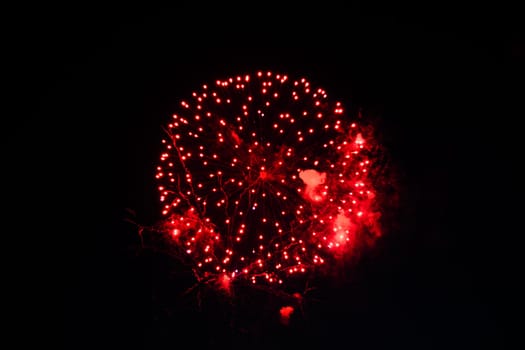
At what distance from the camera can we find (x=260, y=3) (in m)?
3.93

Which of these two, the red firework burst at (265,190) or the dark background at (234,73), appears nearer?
the dark background at (234,73)

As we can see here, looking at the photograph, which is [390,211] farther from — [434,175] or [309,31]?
[309,31]

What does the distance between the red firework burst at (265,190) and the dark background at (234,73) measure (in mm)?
277

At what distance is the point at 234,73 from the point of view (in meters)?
3.82

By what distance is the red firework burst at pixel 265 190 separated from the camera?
10.9 ft

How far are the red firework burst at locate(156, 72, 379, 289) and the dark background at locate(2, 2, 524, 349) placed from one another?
28cm

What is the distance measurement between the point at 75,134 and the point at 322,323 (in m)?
3.02

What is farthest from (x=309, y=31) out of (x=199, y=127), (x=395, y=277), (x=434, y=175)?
(x=395, y=277)

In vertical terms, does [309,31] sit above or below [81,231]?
above

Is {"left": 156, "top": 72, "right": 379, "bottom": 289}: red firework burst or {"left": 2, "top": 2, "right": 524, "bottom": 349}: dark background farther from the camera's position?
{"left": 156, "top": 72, "right": 379, "bottom": 289}: red firework burst

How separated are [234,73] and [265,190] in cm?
134

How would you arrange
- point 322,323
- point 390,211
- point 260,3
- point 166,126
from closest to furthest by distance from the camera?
point 322,323
point 390,211
point 166,126
point 260,3

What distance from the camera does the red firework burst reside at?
131 inches

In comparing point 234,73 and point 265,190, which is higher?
point 234,73
